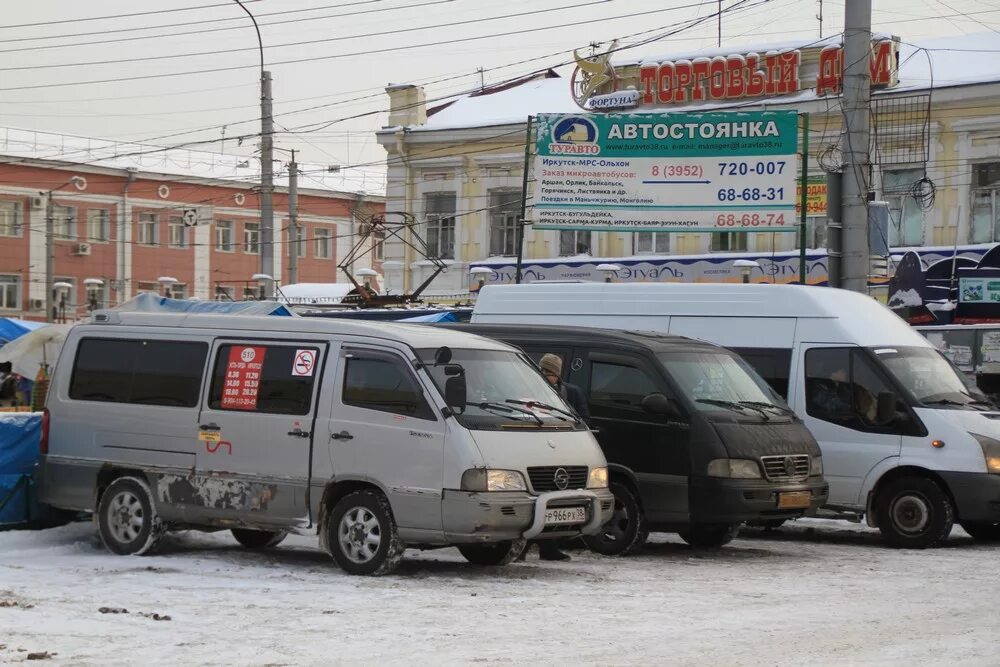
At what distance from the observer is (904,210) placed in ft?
108

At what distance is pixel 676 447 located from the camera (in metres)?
13.8

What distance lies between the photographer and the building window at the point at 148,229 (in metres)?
64.4

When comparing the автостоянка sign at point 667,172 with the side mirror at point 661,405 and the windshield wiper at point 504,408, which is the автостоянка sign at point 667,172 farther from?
the windshield wiper at point 504,408

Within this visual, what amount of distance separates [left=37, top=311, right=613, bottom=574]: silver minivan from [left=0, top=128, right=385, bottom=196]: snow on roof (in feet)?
147

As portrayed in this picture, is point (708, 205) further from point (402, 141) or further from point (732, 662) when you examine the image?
point (732, 662)

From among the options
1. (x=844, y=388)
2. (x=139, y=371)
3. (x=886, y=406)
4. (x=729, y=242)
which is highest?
(x=729, y=242)

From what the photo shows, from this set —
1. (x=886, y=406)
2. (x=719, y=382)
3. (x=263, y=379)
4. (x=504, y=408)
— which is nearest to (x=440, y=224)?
(x=886, y=406)

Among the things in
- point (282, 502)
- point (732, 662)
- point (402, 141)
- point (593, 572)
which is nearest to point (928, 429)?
point (593, 572)

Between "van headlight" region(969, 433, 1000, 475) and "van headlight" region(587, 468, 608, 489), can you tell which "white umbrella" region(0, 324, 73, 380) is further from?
"van headlight" region(969, 433, 1000, 475)

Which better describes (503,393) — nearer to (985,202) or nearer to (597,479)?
(597,479)

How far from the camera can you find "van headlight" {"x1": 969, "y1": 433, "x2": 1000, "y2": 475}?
14625mm

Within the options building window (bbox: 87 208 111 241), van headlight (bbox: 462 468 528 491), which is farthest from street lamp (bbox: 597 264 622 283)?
building window (bbox: 87 208 111 241)

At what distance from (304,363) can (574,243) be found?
25.3m

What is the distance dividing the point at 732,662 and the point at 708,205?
1878 centimetres
